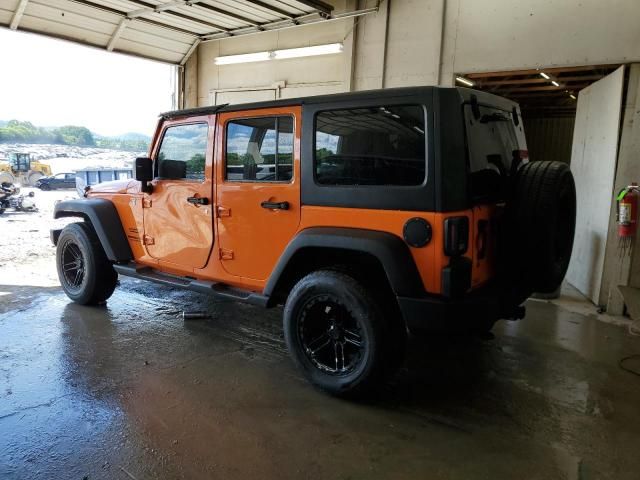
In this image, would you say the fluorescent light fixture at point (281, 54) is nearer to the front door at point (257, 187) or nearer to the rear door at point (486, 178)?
the front door at point (257, 187)

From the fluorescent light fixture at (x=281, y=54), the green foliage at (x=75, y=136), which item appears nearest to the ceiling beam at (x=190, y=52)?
the fluorescent light fixture at (x=281, y=54)

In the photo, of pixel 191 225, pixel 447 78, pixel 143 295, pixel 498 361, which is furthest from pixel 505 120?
pixel 143 295

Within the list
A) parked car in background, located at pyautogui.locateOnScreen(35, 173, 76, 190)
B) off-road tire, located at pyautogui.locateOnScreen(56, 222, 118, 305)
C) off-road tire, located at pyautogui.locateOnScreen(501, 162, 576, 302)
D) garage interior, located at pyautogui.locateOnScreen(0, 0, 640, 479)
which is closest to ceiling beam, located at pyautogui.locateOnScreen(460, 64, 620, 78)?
garage interior, located at pyautogui.locateOnScreen(0, 0, 640, 479)

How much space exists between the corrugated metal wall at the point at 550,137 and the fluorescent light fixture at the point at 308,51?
6.23 meters

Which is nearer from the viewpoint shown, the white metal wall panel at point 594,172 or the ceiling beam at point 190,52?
the white metal wall panel at point 594,172

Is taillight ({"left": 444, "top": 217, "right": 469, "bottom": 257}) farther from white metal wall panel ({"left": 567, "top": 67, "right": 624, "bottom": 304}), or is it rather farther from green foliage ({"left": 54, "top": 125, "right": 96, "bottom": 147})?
green foliage ({"left": 54, "top": 125, "right": 96, "bottom": 147})

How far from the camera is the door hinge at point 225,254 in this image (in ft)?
11.4

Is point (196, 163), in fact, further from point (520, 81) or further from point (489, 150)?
point (520, 81)

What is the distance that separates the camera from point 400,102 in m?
2.63

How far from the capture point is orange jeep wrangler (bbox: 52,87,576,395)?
8.30 ft

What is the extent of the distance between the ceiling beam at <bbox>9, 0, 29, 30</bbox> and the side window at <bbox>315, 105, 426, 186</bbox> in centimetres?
555

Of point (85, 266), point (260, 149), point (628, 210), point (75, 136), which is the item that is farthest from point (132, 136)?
point (628, 210)

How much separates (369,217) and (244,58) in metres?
6.32

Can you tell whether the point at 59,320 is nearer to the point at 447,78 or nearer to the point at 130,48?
the point at 447,78
